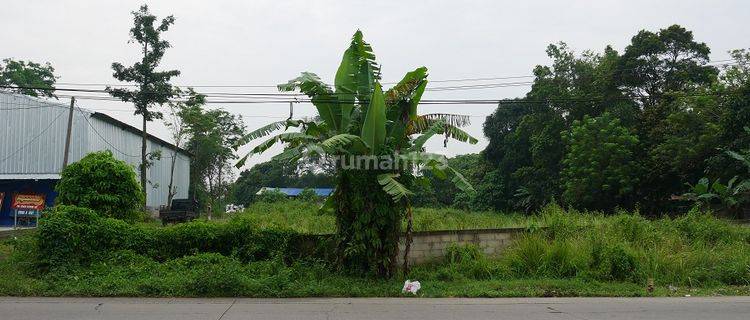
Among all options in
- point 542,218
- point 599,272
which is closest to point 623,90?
point 542,218

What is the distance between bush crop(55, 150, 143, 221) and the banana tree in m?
4.60

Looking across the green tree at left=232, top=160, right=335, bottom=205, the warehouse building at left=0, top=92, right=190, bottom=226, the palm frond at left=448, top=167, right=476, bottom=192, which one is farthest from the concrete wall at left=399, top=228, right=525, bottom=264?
the green tree at left=232, top=160, right=335, bottom=205

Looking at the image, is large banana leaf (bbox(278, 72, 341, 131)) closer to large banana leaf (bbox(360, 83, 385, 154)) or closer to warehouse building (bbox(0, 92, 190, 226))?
large banana leaf (bbox(360, 83, 385, 154))

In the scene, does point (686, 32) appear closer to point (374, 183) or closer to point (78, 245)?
point (374, 183)

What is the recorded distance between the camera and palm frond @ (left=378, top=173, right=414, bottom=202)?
34.8ft

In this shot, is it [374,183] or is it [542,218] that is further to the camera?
[542,218]

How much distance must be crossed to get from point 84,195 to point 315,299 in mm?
7570

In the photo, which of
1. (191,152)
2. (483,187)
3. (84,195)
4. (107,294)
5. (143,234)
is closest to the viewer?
(107,294)

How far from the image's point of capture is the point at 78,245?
11.8 m

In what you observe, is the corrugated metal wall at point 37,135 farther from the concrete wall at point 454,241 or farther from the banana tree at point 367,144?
the concrete wall at point 454,241

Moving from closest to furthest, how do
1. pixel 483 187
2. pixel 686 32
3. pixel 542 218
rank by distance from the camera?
pixel 542 218 < pixel 686 32 < pixel 483 187

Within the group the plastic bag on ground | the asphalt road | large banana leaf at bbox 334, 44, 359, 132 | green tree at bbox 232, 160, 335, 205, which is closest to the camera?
the asphalt road

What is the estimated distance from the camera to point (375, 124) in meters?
11.5

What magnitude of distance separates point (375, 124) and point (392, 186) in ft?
4.77
